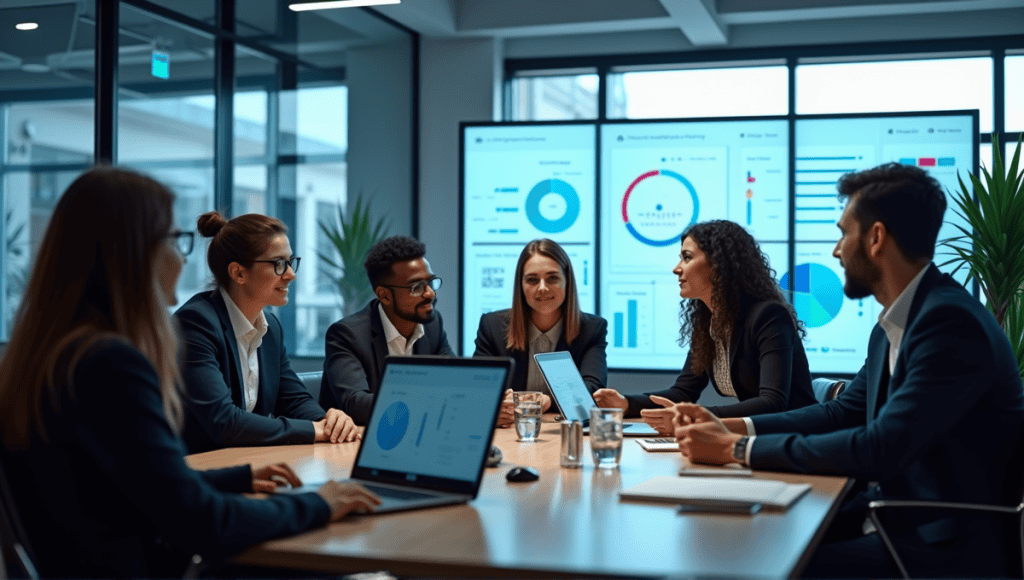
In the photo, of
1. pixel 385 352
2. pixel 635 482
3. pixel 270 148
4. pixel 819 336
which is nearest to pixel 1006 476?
pixel 635 482

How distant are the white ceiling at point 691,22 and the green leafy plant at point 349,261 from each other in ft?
4.69

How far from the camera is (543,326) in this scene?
3.73 metres

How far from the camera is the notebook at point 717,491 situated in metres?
1.63

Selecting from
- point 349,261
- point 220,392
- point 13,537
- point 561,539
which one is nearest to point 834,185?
point 349,261

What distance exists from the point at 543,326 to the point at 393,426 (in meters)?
1.91

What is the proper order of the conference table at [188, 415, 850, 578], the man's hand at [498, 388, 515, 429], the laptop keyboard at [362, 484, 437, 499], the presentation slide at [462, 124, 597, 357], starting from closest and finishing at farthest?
the conference table at [188, 415, 850, 578], the laptop keyboard at [362, 484, 437, 499], the man's hand at [498, 388, 515, 429], the presentation slide at [462, 124, 597, 357]

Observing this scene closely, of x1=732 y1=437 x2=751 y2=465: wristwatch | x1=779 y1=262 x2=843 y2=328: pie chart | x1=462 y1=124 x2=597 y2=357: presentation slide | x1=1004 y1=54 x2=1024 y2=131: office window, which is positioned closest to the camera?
x1=732 y1=437 x2=751 y2=465: wristwatch

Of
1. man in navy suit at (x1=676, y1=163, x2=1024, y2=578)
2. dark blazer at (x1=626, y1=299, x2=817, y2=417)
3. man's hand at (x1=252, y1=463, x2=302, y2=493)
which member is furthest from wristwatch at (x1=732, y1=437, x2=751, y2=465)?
man's hand at (x1=252, y1=463, x2=302, y2=493)

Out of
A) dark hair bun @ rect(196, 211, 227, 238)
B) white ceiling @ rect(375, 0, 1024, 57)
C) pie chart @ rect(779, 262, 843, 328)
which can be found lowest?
pie chart @ rect(779, 262, 843, 328)

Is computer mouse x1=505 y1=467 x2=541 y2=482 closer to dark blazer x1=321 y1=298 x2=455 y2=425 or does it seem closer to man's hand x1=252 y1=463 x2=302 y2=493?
man's hand x1=252 y1=463 x2=302 y2=493

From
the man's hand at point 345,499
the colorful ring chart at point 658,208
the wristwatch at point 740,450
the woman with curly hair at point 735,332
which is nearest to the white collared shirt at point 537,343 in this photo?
the woman with curly hair at point 735,332

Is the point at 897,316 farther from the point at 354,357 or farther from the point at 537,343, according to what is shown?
the point at 354,357

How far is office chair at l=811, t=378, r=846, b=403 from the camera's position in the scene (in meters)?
2.96

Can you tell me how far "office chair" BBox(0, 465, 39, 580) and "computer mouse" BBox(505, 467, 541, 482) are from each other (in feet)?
2.97
